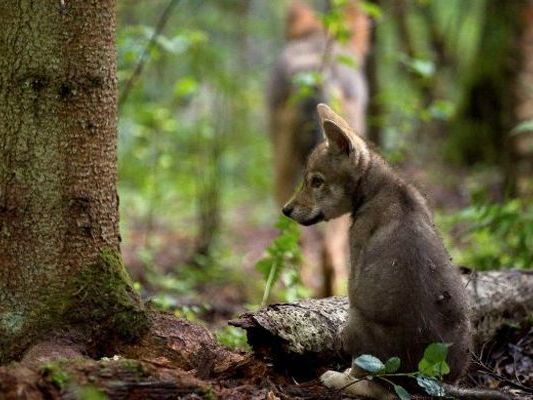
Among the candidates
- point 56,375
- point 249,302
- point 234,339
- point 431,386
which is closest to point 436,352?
point 431,386

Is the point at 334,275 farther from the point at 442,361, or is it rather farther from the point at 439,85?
the point at 439,85

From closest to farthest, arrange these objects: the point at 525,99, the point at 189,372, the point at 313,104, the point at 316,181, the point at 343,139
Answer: the point at 189,372 < the point at 343,139 < the point at 316,181 < the point at 313,104 < the point at 525,99

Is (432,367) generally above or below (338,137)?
below

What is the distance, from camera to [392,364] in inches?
136

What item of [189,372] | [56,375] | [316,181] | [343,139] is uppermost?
[343,139]

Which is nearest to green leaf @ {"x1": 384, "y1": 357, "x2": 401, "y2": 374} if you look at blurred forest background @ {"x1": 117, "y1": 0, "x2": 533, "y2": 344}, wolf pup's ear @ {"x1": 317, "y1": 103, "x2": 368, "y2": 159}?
wolf pup's ear @ {"x1": 317, "y1": 103, "x2": 368, "y2": 159}

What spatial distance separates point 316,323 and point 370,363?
79cm

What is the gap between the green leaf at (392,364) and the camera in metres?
3.46

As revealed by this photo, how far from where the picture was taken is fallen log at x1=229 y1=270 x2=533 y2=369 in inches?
152

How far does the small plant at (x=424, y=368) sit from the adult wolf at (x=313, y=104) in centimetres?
449

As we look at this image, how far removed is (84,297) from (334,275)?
4757 millimetres

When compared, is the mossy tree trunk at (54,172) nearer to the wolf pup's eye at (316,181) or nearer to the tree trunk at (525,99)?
the wolf pup's eye at (316,181)

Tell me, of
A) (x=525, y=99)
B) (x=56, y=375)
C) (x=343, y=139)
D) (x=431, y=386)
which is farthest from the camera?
(x=525, y=99)

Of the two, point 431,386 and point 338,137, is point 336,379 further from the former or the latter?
point 338,137
